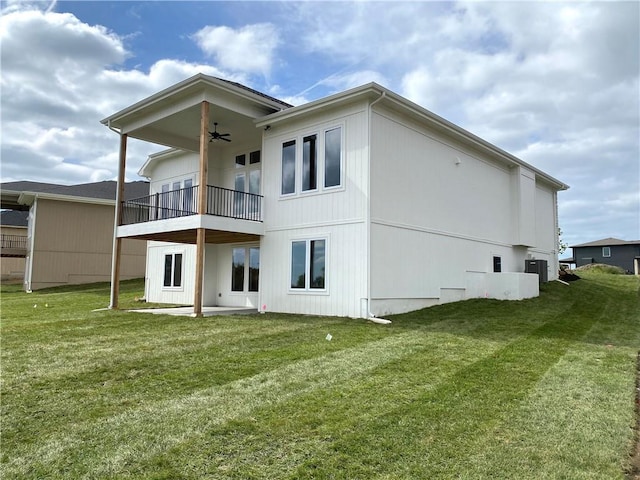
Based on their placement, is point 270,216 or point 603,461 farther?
point 270,216

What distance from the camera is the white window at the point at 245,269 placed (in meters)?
14.5

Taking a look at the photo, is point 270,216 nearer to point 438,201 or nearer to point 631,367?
point 438,201

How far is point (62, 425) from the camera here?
407 cm

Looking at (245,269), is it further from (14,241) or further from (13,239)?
(13,239)

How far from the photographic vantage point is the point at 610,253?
41469mm


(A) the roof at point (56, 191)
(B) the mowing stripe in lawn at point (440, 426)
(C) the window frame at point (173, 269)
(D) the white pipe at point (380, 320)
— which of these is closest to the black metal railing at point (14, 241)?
(A) the roof at point (56, 191)

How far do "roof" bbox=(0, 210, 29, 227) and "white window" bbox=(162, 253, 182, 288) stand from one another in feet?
63.7

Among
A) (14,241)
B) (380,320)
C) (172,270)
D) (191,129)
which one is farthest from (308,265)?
(14,241)

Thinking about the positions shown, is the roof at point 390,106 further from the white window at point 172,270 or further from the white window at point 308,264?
the white window at point 172,270

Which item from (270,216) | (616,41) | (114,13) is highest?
(114,13)

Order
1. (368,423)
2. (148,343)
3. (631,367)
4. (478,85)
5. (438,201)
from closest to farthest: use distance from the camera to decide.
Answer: (368,423) → (631,367) → (148,343) → (438,201) → (478,85)

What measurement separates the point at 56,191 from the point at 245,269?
54.3ft

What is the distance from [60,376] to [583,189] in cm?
2536

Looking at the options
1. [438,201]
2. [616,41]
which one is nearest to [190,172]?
[438,201]
